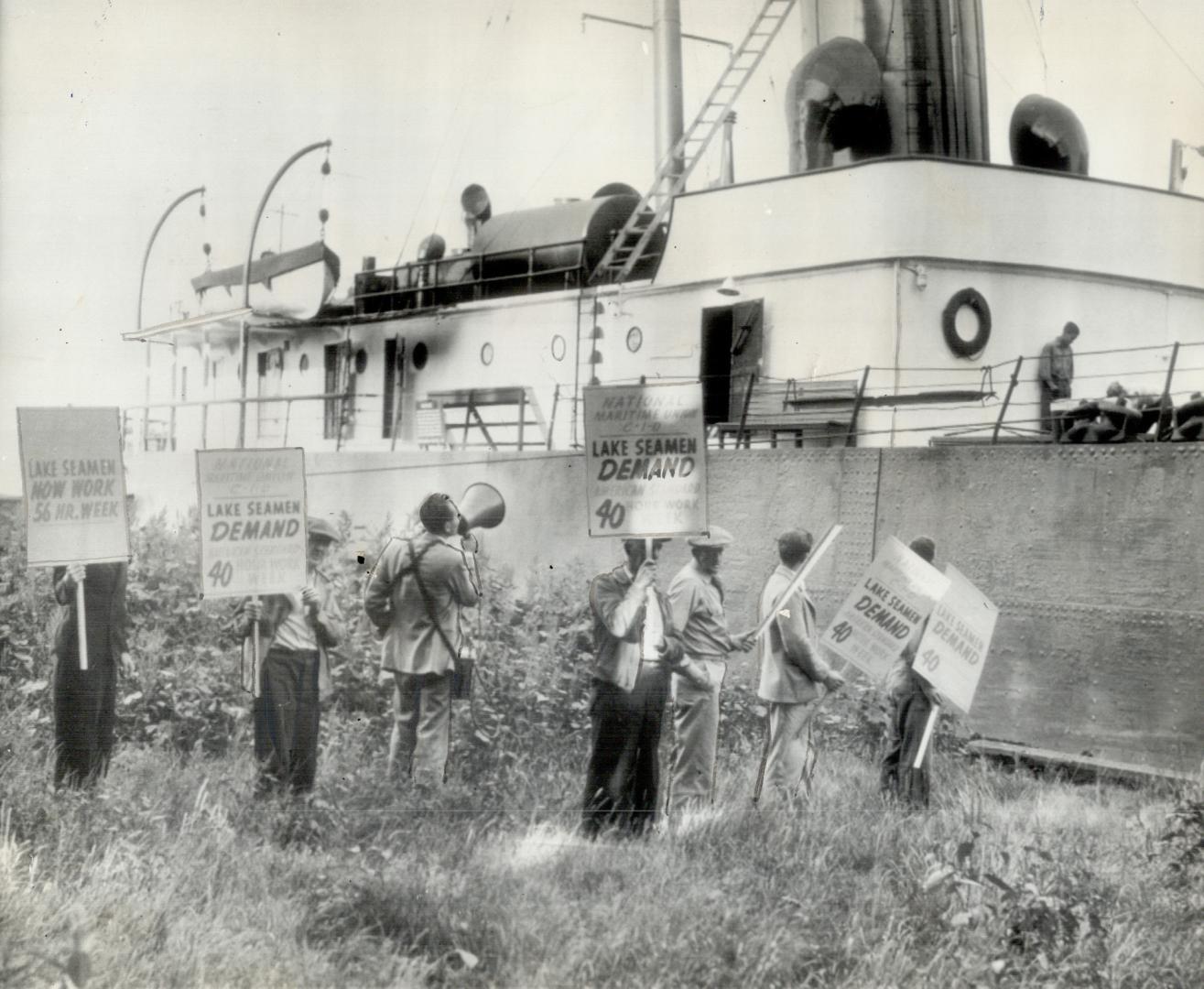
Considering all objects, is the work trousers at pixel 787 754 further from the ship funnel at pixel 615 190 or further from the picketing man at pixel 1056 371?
the ship funnel at pixel 615 190

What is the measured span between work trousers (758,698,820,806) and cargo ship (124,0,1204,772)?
2.39 m

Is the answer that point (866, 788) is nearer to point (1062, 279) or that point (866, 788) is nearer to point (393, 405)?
point (1062, 279)

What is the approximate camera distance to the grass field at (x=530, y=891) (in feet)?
18.0

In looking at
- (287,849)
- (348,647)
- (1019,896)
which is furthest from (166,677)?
(1019,896)

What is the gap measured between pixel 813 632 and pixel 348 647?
3195mm

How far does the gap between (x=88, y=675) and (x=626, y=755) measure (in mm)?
2985

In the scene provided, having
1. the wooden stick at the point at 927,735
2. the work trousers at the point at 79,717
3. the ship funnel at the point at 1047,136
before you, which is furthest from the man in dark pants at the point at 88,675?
the ship funnel at the point at 1047,136

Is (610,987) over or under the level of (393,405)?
under

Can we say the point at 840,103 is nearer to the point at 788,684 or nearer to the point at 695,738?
the point at 788,684

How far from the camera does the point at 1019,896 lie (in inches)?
231

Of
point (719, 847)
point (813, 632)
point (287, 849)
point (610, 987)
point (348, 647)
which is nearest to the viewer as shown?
point (610, 987)

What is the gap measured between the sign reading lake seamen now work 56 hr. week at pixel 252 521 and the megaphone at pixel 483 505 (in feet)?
13.9

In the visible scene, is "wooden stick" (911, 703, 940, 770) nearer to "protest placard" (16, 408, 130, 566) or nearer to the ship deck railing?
"protest placard" (16, 408, 130, 566)

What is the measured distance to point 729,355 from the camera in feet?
44.1
